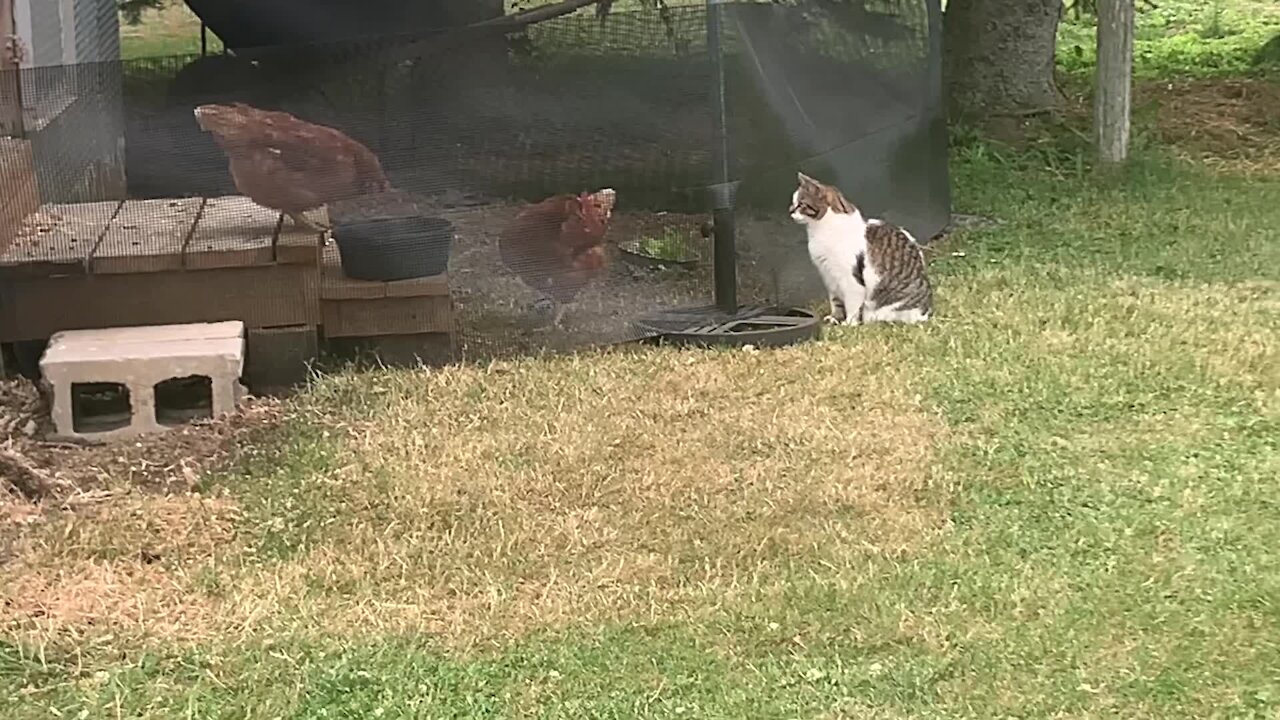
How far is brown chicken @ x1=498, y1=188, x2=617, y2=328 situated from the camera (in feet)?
15.7

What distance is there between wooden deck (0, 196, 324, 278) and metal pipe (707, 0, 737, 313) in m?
1.42

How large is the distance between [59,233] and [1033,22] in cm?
601

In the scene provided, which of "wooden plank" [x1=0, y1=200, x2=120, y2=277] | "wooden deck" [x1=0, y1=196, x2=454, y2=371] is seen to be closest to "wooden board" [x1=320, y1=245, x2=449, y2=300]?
"wooden deck" [x1=0, y1=196, x2=454, y2=371]

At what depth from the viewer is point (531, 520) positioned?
3400mm

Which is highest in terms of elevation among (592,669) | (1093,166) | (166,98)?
(166,98)

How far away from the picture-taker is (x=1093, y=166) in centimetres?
771

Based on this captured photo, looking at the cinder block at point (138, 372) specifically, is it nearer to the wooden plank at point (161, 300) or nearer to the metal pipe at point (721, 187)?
the wooden plank at point (161, 300)

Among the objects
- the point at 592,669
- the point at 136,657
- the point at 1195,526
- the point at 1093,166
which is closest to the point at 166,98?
the point at 136,657

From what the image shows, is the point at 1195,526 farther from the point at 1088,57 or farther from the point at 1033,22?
the point at 1088,57

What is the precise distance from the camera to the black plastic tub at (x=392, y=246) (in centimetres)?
459

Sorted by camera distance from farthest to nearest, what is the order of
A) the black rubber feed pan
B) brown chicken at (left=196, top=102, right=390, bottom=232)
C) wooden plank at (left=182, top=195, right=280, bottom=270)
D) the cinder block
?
Result: the black rubber feed pan
wooden plank at (left=182, top=195, right=280, bottom=270)
brown chicken at (left=196, top=102, right=390, bottom=232)
the cinder block

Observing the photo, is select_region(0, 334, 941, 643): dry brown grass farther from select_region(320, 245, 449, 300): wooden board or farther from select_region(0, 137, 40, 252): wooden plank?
select_region(0, 137, 40, 252): wooden plank

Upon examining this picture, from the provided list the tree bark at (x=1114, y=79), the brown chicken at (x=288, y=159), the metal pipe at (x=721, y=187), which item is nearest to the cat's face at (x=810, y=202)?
the metal pipe at (x=721, y=187)

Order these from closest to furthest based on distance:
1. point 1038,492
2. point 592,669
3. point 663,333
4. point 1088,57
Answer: point 592,669 → point 1038,492 → point 663,333 → point 1088,57
